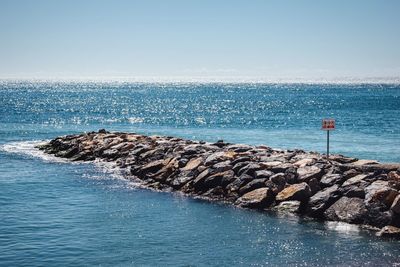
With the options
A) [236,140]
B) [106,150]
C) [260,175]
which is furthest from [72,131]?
[260,175]

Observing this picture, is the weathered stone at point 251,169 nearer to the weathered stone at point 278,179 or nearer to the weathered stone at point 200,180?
the weathered stone at point 278,179

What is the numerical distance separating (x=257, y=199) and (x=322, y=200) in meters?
3.11

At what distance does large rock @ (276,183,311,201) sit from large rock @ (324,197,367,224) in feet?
5.23

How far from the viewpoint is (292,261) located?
17.1m

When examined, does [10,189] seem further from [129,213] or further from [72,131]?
[72,131]

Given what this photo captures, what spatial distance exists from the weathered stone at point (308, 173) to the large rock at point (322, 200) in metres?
1.74

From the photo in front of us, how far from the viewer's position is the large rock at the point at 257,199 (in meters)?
24.2

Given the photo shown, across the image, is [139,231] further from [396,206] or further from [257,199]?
[396,206]

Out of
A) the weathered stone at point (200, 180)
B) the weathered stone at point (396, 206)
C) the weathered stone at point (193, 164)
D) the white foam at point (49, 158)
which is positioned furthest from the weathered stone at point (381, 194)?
the white foam at point (49, 158)

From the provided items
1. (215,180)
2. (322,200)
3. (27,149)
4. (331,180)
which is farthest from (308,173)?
(27,149)

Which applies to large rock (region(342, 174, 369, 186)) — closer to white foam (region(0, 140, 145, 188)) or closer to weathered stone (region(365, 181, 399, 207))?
weathered stone (region(365, 181, 399, 207))

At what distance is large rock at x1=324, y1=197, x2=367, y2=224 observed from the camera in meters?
21.4

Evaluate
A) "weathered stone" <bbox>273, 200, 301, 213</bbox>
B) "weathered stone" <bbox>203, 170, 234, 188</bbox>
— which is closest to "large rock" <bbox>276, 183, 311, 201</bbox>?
"weathered stone" <bbox>273, 200, 301, 213</bbox>

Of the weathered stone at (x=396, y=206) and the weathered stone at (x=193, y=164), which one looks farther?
the weathered stone at (x=193, y=164)
